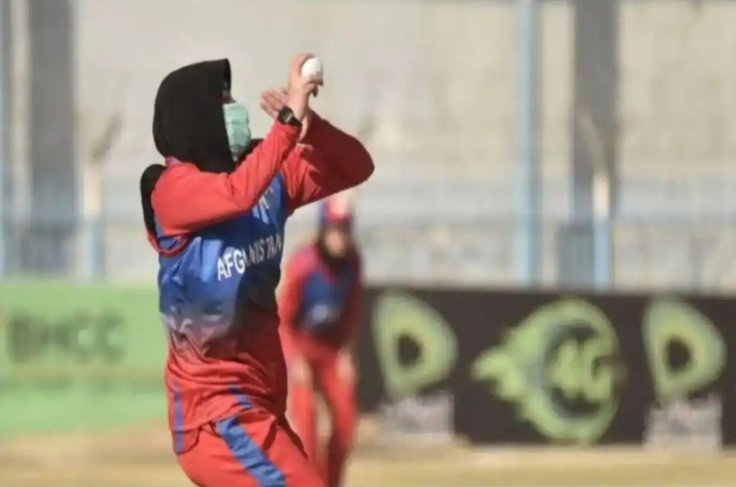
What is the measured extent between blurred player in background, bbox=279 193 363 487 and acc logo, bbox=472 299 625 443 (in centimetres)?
400

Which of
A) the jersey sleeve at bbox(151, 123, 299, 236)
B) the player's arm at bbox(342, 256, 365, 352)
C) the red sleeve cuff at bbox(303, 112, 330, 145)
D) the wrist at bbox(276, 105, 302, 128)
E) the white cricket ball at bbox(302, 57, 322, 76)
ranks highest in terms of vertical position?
the white cricket ball at bbox(302, 57, 322, 76)

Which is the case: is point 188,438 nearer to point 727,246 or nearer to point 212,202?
point 212,202

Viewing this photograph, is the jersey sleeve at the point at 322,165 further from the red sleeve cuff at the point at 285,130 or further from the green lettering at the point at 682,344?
the green lettering at the point at 682,344

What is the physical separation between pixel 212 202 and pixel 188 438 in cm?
68

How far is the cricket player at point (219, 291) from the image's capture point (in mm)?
5820

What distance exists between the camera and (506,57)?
71.6ft

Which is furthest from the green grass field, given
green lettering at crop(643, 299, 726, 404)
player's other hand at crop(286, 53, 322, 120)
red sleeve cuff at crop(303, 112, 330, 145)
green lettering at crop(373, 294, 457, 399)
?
player's other hand at crop(286, 53, 322, 120)

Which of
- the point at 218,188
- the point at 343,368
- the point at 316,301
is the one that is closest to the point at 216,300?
the point at 218,188

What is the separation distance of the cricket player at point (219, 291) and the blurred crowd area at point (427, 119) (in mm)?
13734

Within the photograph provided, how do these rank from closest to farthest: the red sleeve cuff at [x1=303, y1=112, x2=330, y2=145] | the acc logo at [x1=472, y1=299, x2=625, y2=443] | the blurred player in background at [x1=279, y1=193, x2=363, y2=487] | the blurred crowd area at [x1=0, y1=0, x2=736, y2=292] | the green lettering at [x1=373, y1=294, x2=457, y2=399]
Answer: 1. the red sleeve cuff at [x1=303, y1=112, x2=330, y2=145]
2. the blurred player in background at [x1=279, y1=193, x2=363, y2=487]
3. the green lettering at [x1=373, y1=294, x2=457, y2=399]
4. the acc logo at [x1=472, y1=299, x2=625, y2=443]
5. the blurred crowd area at [x1=0, y1=0, x2=736, y2=292]

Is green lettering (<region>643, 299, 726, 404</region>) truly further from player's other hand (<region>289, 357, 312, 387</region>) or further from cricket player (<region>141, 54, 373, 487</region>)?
cricket player (<region>141, 54, 373, 487</region>)

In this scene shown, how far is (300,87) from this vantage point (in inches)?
226

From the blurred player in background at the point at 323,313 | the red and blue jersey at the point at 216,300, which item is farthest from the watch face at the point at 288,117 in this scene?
the blurred player in background at the point at 323,313

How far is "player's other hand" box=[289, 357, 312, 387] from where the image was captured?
12305 millimetres
